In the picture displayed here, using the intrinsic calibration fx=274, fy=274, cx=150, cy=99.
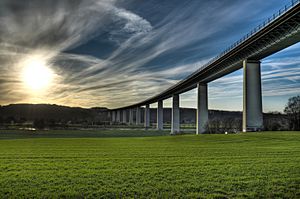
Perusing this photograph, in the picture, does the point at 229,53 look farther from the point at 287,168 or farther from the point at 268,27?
the point at 287,168

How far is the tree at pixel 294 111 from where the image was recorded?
58.8 metres

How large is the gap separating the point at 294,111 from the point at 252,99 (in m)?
19.9

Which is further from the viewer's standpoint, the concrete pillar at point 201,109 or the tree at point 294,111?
the concrete pillar at point 201,109

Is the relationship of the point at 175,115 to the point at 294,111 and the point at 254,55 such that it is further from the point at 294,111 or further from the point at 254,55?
the point at 254,55

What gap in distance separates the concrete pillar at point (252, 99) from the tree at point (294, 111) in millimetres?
15080

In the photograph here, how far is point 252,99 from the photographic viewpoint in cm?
4909

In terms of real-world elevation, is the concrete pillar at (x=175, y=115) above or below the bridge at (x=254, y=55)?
below

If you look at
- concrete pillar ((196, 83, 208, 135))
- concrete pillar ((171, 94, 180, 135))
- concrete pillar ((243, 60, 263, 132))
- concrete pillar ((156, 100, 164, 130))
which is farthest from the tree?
concrete pillar ((156, 100, 164, 130))

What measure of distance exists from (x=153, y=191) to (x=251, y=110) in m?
43.5

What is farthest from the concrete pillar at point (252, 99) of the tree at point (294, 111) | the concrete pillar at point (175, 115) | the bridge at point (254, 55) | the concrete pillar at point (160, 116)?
the concrete pillar at point (160, 116)

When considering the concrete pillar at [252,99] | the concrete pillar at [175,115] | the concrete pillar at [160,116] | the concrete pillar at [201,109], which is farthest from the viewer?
the concrete pillar at [160,116]

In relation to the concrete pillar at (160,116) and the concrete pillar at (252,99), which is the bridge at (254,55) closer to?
the concrete pillar at (252,99)

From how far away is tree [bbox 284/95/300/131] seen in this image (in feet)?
193

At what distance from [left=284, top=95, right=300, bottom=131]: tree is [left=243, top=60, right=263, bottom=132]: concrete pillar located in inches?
594
